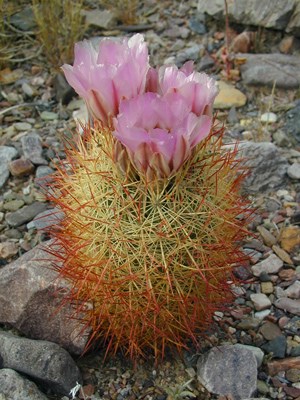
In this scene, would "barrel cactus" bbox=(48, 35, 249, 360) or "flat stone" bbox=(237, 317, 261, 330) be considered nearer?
"barrel cactus" bbox=(48, 35, 249, 360)

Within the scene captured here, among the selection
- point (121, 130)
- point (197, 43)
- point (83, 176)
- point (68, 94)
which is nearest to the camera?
point (121, 130)

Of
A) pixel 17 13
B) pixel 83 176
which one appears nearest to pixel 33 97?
pixel 17 13

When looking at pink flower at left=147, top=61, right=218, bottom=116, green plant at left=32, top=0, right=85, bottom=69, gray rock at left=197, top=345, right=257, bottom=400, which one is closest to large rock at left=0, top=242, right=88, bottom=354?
gray rock at left=197, top=345, right=257, bottom=400

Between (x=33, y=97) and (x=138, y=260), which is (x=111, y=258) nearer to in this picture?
(x=138, y=260)

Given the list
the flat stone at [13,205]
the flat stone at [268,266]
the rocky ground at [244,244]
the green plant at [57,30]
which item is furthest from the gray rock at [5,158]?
the flat stone at [268,266]

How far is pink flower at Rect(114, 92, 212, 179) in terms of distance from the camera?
1466 mm

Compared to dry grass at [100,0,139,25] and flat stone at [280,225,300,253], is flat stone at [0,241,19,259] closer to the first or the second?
flat stone at [280,225,300,253]

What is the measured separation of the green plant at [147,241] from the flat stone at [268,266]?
1.74 feet

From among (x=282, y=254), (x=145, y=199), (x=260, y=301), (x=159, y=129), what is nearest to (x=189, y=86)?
(x=159, y=129)

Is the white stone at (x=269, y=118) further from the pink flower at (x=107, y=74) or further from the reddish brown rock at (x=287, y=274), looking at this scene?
the pink flower at (x=107, y=74)

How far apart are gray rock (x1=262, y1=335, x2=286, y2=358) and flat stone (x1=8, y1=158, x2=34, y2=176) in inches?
49.2

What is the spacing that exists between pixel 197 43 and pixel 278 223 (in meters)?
1.42

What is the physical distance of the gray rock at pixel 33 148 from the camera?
277 centimetres

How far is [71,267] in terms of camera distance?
1.71m
